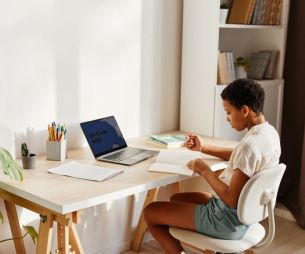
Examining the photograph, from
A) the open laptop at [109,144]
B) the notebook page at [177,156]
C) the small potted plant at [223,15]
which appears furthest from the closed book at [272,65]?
the open laptop at [109,144]

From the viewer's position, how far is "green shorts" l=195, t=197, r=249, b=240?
2.11 meters

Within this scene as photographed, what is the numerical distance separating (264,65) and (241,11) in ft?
1.40

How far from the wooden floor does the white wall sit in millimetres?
178

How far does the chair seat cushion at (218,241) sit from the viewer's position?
6.79 feet

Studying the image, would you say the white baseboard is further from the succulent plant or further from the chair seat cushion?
the succulent plant

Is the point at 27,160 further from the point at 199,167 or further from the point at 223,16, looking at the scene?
the point at 223,16

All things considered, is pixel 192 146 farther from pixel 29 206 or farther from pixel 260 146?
pixel 29 206

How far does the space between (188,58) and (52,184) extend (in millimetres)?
1424

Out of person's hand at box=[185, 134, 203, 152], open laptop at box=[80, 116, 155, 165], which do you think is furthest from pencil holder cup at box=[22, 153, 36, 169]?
person's hand at box=[185, 134, 203, 152]

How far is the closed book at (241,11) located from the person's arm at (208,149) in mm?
995

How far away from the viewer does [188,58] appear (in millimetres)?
3105

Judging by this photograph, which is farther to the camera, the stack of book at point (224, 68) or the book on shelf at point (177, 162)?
the stack of book at point (224, 68)

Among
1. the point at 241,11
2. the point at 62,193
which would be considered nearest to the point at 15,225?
the point at 62,193

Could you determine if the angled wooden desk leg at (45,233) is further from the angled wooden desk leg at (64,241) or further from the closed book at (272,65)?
the closed book at (272,65)
